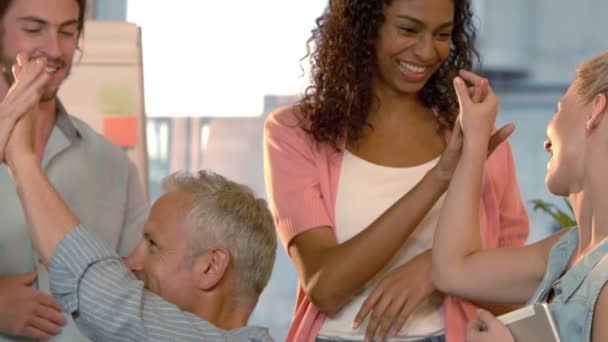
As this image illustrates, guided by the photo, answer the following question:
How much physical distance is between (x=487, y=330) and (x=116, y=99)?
1777 mm

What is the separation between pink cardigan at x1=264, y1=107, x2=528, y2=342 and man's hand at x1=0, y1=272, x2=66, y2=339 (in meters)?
0.52

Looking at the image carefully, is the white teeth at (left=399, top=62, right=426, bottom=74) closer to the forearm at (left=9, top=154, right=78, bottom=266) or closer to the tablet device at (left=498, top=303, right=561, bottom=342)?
the tablet device at (left=498, top=303, right=561, bottom=342)

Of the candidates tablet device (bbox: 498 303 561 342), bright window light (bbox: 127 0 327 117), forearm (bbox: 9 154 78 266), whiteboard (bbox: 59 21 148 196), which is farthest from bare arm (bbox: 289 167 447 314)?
bright window light (bbox: 127 0 327 117)

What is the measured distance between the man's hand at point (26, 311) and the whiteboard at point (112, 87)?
0.95 meters

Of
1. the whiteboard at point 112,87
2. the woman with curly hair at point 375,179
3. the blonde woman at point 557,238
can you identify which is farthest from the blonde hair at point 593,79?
the whiteboard at point 112,87

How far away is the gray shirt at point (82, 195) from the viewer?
7.73ft

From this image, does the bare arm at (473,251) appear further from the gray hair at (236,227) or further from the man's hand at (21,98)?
the man's hand at (21,98)

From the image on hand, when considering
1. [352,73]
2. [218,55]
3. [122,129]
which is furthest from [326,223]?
[218,55]

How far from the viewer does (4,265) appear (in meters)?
2.36

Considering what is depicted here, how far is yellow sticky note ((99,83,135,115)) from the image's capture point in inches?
128

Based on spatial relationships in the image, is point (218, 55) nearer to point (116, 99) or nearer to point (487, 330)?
point (116, 99)

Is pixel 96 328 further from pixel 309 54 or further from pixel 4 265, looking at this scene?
pixel 309 54

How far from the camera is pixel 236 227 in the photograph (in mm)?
1880

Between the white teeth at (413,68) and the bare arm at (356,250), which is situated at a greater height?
the white teeth at (413,68)
